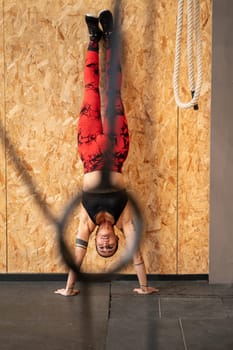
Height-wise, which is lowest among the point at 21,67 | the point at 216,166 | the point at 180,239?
the point at 180,239

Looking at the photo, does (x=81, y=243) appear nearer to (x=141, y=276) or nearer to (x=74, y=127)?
(x=141, y=276)

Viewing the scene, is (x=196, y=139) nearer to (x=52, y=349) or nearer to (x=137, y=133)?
(x=137, y=133)

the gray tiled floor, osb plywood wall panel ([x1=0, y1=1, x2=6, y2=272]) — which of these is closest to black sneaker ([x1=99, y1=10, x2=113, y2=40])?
the gray tiled floor

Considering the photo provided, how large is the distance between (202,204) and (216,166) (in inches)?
8.4

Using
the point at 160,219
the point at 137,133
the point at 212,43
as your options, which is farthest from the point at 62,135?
the point at 212,43

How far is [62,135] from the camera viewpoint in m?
3.13

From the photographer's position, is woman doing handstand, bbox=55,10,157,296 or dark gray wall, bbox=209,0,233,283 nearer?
woman doing handstand, bbox=55,10,157,296

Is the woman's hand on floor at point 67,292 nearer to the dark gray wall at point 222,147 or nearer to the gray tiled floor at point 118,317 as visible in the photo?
the gray tiled floor at point 118,317

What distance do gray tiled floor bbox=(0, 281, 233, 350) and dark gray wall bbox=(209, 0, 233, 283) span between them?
0.54 ft

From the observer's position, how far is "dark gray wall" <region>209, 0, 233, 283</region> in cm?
308

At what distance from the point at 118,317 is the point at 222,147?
3.38 feet

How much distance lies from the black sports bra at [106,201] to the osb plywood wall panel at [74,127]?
1818mm

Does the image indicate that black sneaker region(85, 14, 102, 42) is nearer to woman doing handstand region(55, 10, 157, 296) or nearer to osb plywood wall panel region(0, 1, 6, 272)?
woman doing handstand region(55, 10, 157, 296)

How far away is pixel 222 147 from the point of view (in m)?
3.17
